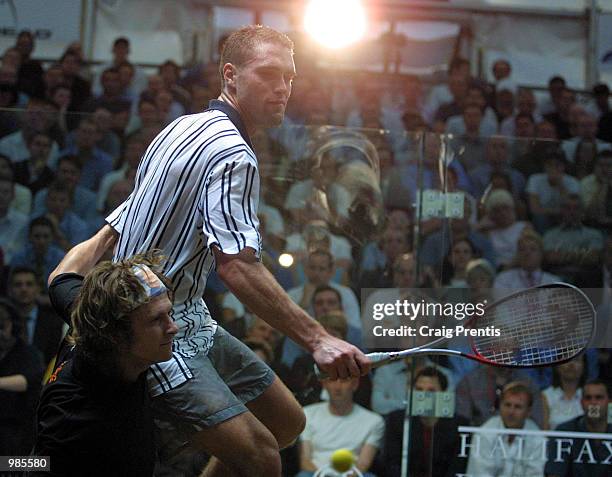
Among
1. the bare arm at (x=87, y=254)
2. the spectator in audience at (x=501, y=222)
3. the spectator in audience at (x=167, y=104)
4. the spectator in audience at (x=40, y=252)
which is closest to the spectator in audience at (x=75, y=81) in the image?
the spectator in audience at (x=167, y=104)

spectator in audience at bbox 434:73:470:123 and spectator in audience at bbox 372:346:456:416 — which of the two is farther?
spectator in audience at bbox 434:73:470:123

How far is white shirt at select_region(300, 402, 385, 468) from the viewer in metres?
5.16

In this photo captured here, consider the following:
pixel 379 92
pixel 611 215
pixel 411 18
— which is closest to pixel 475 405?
pixel 611 215

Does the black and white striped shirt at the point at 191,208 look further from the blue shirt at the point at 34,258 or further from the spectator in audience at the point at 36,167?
the spectator in audience at the point at 36,167

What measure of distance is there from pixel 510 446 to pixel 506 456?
5cm

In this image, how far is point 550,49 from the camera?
392 inches

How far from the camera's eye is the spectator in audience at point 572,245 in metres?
5.34

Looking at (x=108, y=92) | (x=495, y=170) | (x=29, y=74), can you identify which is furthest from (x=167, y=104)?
(x=495, y=170)

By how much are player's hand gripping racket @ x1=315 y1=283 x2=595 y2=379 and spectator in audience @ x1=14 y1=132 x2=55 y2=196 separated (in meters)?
1.99

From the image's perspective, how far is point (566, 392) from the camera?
17.1ft

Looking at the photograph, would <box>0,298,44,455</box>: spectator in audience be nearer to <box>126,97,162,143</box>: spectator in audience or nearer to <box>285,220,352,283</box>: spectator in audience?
<box>126,97,162,143</box>: spectator in audience

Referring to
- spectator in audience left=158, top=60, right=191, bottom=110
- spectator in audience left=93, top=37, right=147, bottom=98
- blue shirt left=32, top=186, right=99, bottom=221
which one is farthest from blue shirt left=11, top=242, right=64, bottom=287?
spectator in audience left=93, top=37, right=147, bottom=98

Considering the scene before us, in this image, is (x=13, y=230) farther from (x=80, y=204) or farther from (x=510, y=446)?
(x=510, y=446)

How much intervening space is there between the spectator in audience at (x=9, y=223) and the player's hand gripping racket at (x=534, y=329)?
1.93m
